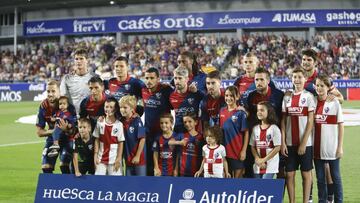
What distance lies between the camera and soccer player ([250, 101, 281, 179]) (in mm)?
7879

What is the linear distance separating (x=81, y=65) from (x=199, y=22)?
129 feet

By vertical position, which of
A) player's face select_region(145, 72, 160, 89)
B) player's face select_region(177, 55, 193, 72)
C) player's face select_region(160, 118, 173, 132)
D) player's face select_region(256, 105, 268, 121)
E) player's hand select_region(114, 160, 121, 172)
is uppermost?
player's face select_region(177, 55, 193, 72)

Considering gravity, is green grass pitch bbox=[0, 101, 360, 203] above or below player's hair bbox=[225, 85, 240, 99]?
below

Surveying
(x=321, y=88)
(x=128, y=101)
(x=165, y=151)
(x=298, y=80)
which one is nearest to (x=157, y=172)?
(x=165, y=151)

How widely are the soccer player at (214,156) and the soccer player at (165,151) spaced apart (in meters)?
0.63

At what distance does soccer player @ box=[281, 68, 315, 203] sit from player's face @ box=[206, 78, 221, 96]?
34.7 inches

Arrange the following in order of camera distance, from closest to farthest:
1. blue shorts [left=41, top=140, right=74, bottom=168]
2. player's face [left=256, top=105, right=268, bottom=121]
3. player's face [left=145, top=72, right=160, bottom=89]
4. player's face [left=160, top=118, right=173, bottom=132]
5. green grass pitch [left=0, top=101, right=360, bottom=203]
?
player's face [left=256, top=105, right=268, bottom=121] < player's face [left=160, top=118, right=173, bottom=132] < player's face [left=145, top=72, right=160, bottom=89] < blue shorts [left=41, top=140, right=74, bottom=168] < green grass pitch [left=0, top=101, right=360, bottom=203]

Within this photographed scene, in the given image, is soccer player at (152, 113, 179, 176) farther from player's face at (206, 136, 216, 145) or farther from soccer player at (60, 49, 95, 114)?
soccer player at (60, 49, 95, 114)

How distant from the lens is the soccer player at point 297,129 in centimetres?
809

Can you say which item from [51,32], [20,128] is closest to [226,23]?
[51,32]

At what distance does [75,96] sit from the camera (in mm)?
9312

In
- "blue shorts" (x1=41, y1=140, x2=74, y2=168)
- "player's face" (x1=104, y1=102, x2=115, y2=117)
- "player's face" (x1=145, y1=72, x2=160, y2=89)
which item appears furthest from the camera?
"blue shorts" (x1=41, y1=140, x2=74, y2=168)

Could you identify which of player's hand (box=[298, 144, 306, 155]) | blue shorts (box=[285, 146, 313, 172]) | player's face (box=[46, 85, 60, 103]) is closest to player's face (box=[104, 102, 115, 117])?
player's face (box=[46, 85, 60, 103])

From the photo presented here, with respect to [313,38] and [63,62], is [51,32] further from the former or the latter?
[313,38]
